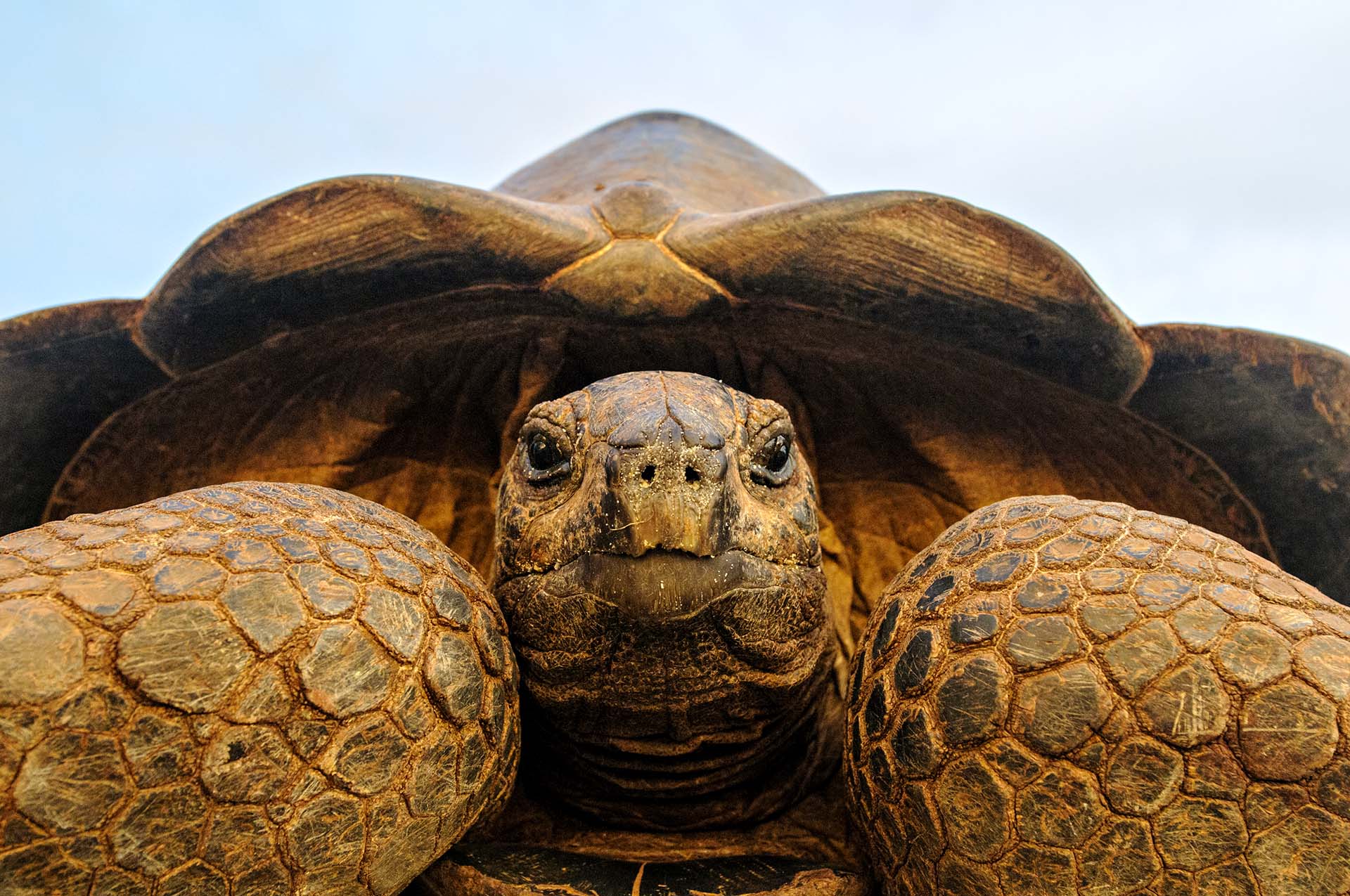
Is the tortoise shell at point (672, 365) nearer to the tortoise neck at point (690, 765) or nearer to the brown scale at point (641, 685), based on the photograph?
the tortoise neck at point (690, 765)

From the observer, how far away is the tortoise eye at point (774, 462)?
1664 mm

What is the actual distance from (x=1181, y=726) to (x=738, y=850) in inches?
35.1

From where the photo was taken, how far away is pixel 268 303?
215cm

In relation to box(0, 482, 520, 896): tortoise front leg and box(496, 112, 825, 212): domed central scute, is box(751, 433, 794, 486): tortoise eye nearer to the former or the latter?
box(0, 482, 520, 896): tortoise front leg

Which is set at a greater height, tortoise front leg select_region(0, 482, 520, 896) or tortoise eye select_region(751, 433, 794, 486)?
tortoise eye select_region(751, 433, 794, 486)

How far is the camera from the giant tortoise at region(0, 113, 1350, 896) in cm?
110

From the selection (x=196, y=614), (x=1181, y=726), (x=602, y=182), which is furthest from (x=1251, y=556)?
(x=602, y=182)

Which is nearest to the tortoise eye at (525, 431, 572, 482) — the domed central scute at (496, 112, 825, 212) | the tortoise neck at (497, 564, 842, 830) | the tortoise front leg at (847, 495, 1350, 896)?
the tortoise neck at (497, 564, 842, 830)

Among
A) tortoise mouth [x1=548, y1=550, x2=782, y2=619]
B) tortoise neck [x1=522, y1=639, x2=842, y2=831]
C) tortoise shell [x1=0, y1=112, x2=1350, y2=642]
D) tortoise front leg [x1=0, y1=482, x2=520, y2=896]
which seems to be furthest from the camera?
tortoise shell [x1=0, y1=112, x2=1350, y2=642]

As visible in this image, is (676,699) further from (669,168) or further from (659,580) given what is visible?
(669,168)

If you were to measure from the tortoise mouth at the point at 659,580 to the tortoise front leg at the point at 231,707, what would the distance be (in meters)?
0.22

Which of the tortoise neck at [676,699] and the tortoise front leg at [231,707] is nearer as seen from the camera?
the tortoise front leg at [231,707]

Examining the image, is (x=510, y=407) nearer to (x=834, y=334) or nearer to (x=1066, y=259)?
(x=834, y=334)

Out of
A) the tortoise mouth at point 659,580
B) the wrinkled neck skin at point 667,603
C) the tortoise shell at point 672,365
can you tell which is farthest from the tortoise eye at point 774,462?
the tortoise shell at point 672,365
